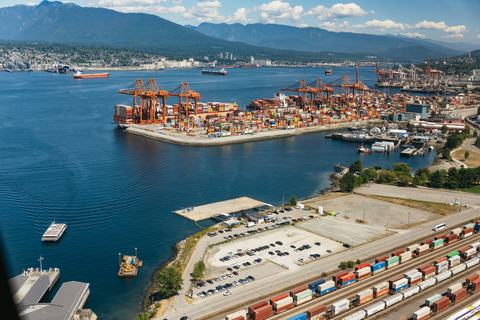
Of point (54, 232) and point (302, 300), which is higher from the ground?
point (302, 300)

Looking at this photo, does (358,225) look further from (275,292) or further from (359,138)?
(359,138)

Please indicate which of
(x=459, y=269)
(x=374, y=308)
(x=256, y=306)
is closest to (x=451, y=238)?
(x=459, y=269)

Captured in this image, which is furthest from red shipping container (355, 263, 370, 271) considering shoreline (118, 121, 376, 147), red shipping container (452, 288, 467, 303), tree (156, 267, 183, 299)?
shoreline (118, 121, 376, 147)

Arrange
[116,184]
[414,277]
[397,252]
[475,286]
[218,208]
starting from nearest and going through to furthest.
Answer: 1. [475,286]
2. [414,277]
3. [397,252]
4. [218,208]
5. [116,184]

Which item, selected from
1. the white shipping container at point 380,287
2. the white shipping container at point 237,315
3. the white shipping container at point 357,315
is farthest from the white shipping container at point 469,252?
the white shipping container at point 237,315

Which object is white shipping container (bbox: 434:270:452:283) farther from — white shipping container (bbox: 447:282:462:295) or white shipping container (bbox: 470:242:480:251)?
white shipping container (bbox: 470:242:480:251)

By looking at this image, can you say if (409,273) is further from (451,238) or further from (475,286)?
(451,238)

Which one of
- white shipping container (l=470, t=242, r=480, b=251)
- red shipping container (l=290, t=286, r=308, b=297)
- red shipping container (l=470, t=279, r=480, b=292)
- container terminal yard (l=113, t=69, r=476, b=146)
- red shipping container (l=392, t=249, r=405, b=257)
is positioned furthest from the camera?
container terminal yard (l=113, t=69, r=476, b=146)
